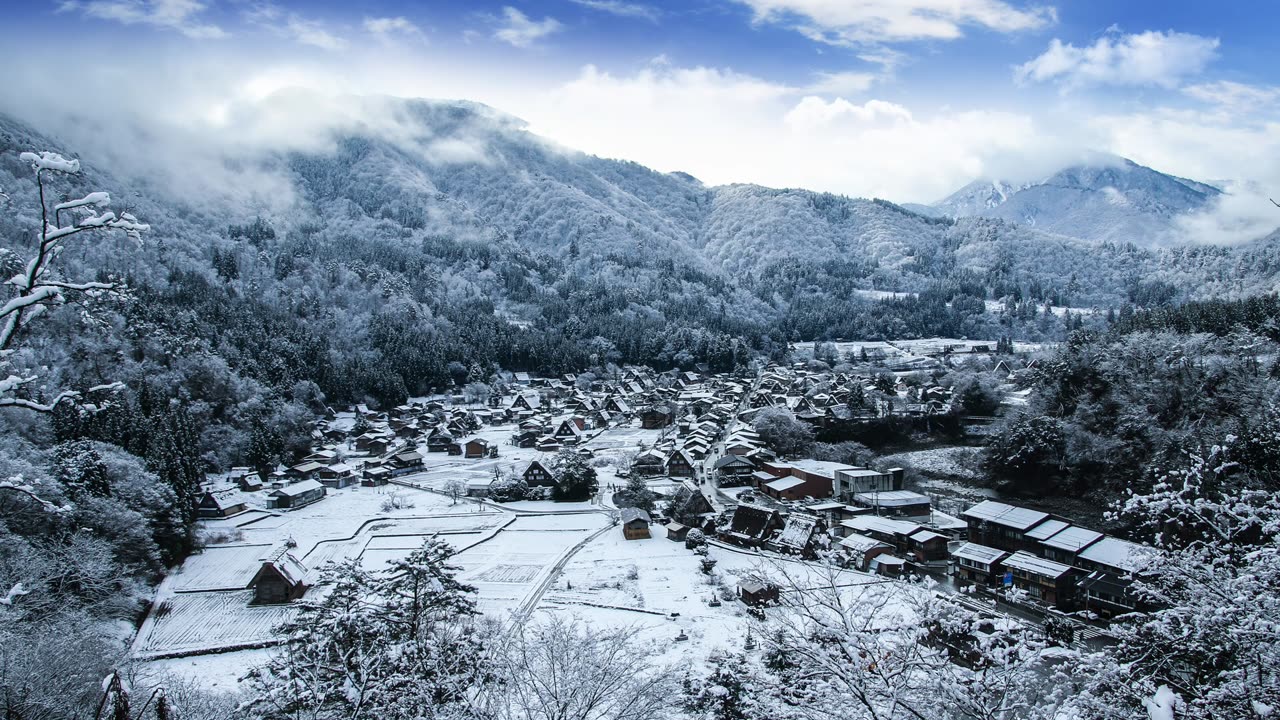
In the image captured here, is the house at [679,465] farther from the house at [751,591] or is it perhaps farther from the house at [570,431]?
the house at [751,591]

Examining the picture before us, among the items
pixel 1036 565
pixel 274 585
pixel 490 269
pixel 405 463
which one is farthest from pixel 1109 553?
pixel 490 269

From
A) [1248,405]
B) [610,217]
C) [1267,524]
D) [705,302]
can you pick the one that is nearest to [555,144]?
[610,217]

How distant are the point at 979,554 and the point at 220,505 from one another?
84.0ft

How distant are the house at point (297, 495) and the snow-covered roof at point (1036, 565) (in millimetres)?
24851

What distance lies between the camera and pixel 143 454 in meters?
23.5

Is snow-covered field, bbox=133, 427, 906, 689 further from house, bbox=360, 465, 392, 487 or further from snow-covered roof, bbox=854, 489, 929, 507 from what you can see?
snow-covered roof, bbox=854, 489, 929, 507

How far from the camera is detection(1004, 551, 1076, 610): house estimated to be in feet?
53.8

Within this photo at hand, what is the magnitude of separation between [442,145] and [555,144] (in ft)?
98.2

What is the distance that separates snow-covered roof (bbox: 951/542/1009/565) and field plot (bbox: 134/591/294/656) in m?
17.4

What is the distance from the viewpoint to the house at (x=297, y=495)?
1024 inches

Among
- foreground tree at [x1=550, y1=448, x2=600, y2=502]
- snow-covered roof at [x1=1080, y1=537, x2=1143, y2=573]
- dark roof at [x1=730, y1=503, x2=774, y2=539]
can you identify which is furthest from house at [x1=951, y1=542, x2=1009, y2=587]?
foreground tree at [x1=550, y1=448, x2=600, y2=502]

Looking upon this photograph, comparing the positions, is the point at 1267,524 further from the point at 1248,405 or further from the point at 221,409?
the point at 221,409

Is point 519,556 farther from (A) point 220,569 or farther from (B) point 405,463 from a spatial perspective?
(B) point 405,463

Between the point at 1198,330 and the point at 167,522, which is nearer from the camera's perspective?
the point at 167,522
